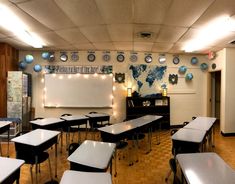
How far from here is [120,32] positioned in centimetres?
466

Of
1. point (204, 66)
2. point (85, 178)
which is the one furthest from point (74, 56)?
point (85, 178)

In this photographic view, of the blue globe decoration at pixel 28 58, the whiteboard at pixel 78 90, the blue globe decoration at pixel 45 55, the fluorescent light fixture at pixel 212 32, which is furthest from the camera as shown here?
the whiteboard at pixel 78 90

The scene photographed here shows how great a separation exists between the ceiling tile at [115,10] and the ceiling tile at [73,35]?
1051 mm

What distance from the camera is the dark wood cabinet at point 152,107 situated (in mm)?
7000

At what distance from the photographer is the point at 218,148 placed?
512 centimetres

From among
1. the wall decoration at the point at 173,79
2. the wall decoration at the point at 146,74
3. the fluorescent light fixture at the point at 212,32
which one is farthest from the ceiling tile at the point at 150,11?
the wall decoration at the point at 173,79

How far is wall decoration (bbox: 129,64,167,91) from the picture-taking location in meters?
7.17

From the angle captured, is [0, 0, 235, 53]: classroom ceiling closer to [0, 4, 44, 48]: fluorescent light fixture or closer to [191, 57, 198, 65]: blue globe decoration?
[0, 4, 44, 48]: fluorescent light fixture

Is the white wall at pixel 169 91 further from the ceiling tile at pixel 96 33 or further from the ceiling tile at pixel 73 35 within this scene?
the ceiling tile at pixel 96 33

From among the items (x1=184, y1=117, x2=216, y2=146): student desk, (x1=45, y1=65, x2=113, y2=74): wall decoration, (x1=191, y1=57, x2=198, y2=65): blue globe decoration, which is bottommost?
(x1=184, y1=117, x2=216, y2=146): student desk

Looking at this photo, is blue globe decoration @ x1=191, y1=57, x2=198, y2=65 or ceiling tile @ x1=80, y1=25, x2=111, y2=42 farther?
blue globe decoration @ x1=191, y1=57, x2=198, y2=65

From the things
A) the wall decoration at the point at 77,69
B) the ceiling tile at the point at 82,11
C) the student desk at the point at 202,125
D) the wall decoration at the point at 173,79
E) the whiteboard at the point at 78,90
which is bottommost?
the student desk at the point at 202,125

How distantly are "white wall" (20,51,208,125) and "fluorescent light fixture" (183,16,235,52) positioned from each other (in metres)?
1.51

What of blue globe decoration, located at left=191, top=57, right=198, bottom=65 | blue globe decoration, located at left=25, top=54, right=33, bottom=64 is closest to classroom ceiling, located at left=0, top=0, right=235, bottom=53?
blue globe decoration, located at left=25, top=54, right=33, bottom=64
